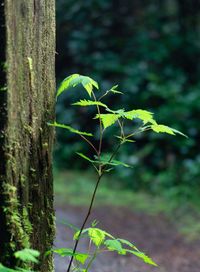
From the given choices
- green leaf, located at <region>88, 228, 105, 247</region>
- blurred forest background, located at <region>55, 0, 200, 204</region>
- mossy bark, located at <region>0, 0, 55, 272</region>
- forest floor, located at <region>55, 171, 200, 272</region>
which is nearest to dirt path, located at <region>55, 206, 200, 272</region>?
forest floor, located at <region>55, 171, 200, 272</region>

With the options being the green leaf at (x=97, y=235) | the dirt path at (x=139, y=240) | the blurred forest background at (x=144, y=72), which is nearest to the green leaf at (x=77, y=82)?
the green leaf at (x=97, y=235)

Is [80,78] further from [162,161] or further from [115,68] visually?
[115,68]

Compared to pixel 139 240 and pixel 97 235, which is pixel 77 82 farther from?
pixel 139 240

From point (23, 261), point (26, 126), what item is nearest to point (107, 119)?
point (26, 126)

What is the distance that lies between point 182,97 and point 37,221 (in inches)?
361

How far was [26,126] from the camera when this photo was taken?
205cm

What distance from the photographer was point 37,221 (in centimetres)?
217

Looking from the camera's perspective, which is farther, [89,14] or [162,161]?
[89,14]

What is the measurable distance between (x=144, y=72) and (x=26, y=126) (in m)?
10.1

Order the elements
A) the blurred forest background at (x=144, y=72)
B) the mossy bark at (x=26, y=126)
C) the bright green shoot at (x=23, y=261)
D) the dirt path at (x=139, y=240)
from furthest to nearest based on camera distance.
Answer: the blurred forest background at (x=144, y=72)
the dirt path at (x=139, y=240)
the mossy bark at (x=26, y=126)
the bright green shoot at (x=23, y=261)

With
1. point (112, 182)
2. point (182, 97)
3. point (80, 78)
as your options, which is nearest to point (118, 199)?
point (112, 182)

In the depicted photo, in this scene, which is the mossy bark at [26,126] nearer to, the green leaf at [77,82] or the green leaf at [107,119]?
the green leaf at [77,82]

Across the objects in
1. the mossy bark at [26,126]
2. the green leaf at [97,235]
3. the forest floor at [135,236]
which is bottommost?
the forest floor at [135,236]

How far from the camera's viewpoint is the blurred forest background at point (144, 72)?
10500 millimetres
